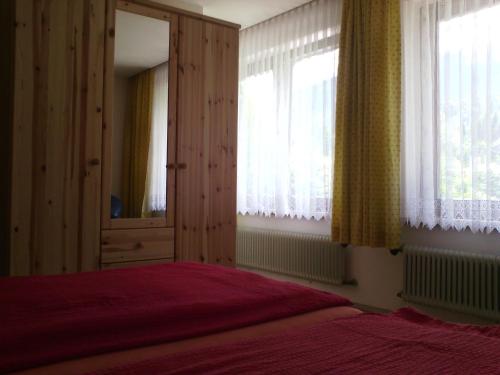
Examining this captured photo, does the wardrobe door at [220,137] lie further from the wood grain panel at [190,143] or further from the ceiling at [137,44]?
the ceiling at [137,44]

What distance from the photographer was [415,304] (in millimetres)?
3000

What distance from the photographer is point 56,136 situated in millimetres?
2629

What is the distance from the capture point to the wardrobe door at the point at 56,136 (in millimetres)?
2527

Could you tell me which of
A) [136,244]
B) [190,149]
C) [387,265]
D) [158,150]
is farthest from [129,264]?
[387,265]

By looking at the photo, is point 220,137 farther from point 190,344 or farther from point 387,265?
point 190,344

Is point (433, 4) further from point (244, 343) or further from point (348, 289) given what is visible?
point (244, 343)

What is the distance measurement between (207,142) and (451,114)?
5.16 feet

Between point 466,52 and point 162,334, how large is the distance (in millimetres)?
2467

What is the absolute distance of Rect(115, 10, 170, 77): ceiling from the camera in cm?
283

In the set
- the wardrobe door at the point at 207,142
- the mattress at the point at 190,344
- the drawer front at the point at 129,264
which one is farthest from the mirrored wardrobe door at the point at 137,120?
the mattress at the point at 190,344

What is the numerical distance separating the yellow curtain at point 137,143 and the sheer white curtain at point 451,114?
1.68 m

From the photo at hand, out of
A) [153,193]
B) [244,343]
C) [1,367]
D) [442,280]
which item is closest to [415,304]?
[442,280]

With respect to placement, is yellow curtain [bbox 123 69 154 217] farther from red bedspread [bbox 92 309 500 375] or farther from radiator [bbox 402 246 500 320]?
red bedspread [bbox 92 309 500 375]

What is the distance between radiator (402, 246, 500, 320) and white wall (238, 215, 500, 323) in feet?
0.34
